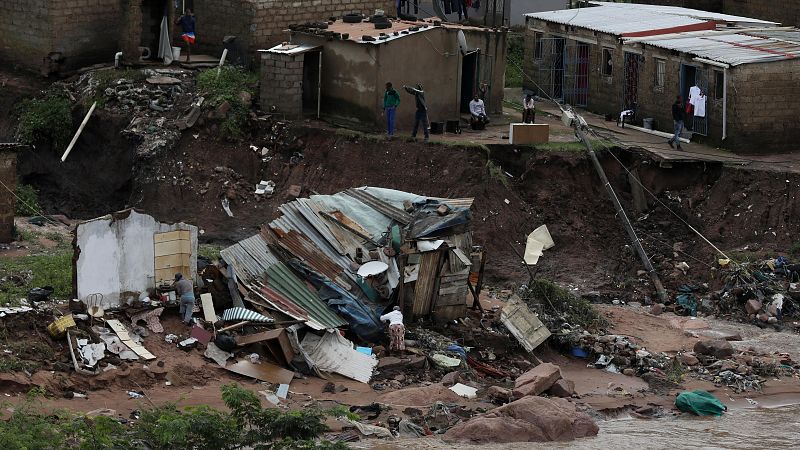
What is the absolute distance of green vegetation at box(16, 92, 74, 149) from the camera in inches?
1433

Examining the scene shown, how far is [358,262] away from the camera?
1114 inches

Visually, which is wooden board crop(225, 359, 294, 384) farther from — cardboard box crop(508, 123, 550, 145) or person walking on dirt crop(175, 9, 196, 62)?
person walking on dirt crop(175, 9, 196, 62)

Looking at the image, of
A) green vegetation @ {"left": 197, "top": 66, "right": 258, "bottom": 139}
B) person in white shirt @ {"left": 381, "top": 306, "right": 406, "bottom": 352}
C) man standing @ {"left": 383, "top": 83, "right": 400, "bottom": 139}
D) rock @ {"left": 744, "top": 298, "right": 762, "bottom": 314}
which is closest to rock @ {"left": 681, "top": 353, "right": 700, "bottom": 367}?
rock @ {"left": 744, "top": 298, "right": 762, "bottom": 314}

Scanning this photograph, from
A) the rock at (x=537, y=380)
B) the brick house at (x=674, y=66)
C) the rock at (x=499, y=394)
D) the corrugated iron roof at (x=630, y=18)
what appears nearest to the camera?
the rock at (x=499, y=394)

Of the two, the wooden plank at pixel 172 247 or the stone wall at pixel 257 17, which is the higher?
the stone wall at pixel 257 17

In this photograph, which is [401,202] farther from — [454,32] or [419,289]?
[454,32]

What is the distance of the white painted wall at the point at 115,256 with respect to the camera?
2653 centimetres

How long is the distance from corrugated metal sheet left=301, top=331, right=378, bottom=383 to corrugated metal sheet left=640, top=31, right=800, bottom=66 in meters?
11.1

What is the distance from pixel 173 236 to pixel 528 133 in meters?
9.62

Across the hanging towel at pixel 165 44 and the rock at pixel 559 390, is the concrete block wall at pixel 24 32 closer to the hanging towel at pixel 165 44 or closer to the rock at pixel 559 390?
the hanging towel at pixel 165 44

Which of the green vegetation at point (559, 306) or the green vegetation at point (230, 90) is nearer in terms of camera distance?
the green vegetation at point (559, 306)

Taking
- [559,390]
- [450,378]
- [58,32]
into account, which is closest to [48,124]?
[58,32]

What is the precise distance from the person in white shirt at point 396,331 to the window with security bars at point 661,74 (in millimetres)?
11021

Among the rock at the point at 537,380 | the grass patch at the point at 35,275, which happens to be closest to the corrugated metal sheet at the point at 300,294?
the rock at the point at 537,380
